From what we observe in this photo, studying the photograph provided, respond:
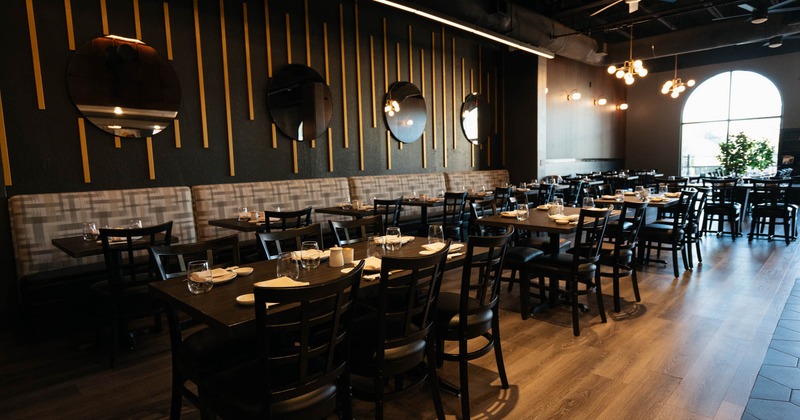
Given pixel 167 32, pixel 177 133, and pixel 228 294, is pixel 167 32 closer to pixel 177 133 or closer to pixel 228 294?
pixel 177 133

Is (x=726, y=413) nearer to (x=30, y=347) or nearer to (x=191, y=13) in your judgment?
(x=30, y=347)

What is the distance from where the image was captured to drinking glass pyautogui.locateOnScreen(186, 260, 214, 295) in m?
1.99

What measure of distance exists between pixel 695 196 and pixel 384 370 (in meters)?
4.92

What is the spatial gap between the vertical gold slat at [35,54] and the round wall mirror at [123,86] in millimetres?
228

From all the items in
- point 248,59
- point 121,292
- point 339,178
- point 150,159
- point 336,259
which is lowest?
point 121,292

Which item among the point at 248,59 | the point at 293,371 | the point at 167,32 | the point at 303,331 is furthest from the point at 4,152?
the point at 303,331

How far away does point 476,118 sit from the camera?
9.39 meters

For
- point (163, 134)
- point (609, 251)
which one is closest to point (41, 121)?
point (163, 134)

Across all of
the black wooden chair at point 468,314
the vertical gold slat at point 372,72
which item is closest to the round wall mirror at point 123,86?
the vertical gold slat at point 372,72

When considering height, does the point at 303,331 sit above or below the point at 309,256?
below

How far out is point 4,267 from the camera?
4.04 metres

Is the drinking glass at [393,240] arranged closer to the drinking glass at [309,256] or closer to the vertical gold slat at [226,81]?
the drinking glass at [309,256]

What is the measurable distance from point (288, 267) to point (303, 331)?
611mm

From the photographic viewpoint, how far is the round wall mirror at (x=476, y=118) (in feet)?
29.9
